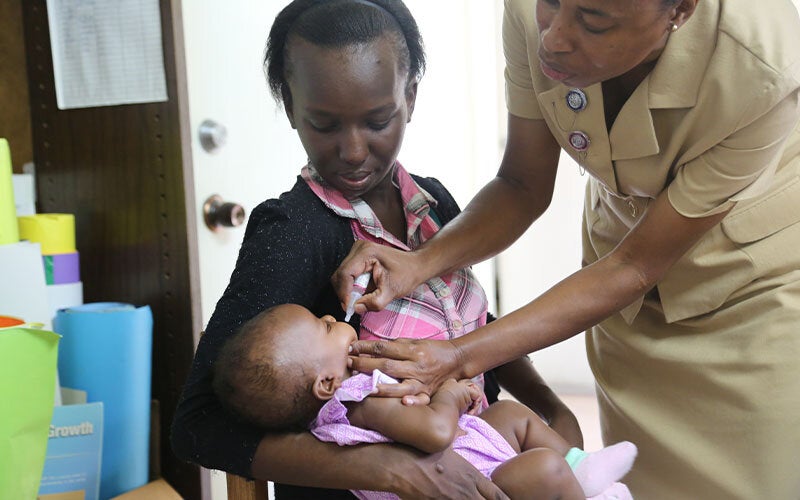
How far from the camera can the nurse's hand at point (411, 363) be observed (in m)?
1.18

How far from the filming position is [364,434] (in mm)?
1177

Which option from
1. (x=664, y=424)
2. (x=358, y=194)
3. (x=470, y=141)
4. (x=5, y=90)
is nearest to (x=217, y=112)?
(x=5, y=90)

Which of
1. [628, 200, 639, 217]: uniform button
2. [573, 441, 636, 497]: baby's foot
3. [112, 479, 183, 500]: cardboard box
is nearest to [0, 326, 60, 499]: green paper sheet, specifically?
[112, 479, 183, 500]: cardboard box

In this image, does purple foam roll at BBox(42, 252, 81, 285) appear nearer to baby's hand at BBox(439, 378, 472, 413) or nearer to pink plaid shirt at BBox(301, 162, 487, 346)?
pink plaid shirt at BBox(301, 162, 487, 346)

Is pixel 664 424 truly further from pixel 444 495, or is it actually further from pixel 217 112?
pixel 217 112

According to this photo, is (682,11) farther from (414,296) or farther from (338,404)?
(338,404)

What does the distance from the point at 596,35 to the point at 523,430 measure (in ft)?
2.15

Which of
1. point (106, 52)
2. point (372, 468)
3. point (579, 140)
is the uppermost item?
point (106, 52)

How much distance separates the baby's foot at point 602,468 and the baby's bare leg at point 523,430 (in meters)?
0.05

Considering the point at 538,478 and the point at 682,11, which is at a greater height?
the point at 682,11

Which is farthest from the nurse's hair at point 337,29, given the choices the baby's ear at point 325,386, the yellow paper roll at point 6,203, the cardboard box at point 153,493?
the cardboard box at point 153,493

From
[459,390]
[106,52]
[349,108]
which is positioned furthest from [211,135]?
[459,390]

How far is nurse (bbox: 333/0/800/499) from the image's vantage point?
3.96ft

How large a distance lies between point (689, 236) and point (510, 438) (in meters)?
0.45
